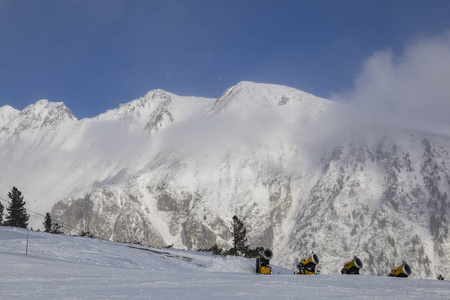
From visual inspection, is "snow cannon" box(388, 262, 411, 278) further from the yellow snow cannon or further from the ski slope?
the yellow snow cannon

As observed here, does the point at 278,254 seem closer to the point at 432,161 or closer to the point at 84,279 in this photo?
the point at 432,161

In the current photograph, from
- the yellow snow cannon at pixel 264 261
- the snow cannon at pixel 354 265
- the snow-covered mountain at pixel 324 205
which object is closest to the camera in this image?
the snow cannon at pixel 354 265

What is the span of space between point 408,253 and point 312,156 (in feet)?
240

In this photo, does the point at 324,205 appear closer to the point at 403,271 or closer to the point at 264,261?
the point at 264,261

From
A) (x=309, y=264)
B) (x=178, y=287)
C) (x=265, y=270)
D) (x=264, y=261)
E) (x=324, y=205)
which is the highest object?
(x=324, y=205)

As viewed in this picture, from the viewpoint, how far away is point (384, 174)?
164 m

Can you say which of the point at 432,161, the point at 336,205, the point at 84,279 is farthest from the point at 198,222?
the point at 84,279

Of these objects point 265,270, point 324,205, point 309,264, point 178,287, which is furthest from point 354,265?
point 324,205

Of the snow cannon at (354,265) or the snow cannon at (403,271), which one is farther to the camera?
the snow cannon at (354,265)


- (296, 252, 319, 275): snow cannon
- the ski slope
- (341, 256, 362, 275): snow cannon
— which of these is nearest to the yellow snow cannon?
(296, 252, 319, 275): snow cannon

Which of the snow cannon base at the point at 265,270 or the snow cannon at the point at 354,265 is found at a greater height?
the snow cannon at the point at 354,265

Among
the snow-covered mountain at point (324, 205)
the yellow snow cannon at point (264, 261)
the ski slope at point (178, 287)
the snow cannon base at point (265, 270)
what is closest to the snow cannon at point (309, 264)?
the yellow snow cannon at point (264, 261)

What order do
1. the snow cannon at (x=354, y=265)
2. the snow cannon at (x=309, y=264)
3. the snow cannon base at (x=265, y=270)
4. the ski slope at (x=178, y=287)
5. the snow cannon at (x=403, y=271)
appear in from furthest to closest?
1. the snow cannon base at (x=265, y=270)
2. the snow cannon at (x=309, y=264)
3. the snow cannon at (x=354, y=265)
4. the snow cannon at (x=403, y=271)
5. the ski slope at (x=178, y=287)

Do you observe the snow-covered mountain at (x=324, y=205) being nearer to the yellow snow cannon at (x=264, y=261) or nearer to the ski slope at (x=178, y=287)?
the yellow snow cannon at (x=264, y=261)
